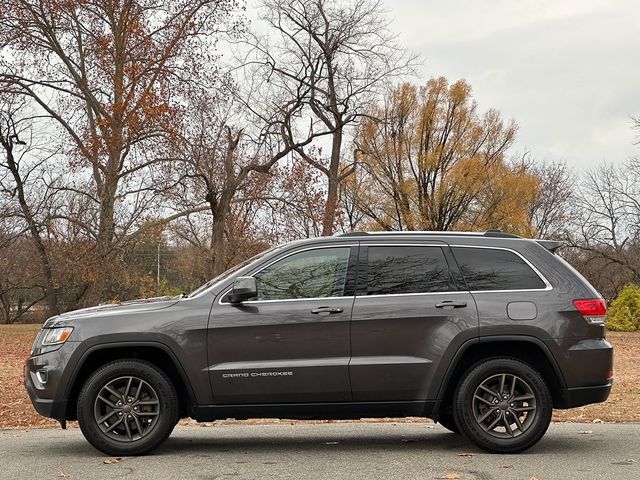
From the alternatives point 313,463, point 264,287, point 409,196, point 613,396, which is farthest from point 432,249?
point 409,196

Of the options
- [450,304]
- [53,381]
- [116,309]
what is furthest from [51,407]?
[450,304]

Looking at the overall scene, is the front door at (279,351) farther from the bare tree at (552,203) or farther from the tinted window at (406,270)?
the bare tree at (552,203)

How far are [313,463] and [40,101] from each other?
27.4 meters

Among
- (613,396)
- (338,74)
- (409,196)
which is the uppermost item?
(338,74)

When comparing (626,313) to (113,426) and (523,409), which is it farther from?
(113,426)

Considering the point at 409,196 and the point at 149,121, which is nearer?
the point at 149,121

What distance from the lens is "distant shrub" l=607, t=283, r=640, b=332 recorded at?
112 ft

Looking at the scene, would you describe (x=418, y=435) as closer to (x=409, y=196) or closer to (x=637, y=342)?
(x=637, y=342)

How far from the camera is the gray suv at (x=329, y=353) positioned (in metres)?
6.76

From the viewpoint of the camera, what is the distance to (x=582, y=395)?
6.90 meters

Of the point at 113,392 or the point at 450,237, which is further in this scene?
the point at 450,237

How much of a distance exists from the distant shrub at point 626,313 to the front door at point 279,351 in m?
30.1

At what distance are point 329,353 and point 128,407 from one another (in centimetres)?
175

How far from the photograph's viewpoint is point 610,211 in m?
55.5
